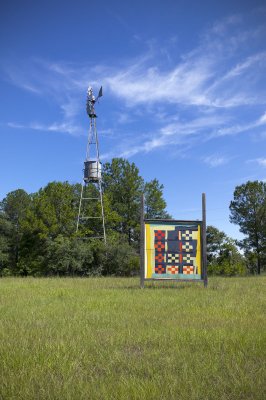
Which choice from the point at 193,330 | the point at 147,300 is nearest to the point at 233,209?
the point at 147,300

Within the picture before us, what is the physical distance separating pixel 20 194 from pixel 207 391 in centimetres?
5552

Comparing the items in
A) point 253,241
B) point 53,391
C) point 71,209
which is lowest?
point 53,391

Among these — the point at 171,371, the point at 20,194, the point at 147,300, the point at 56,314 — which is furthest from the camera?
the point at 20,194

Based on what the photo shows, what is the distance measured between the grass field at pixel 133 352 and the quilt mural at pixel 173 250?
5937 millimetres

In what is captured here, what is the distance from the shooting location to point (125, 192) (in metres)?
54.8

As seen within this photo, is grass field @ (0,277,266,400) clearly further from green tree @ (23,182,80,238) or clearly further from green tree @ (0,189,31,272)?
green tree @ (0,189,31,272)

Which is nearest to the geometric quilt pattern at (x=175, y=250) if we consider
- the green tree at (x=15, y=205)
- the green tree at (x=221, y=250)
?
the green tree at (x=221, y=250)

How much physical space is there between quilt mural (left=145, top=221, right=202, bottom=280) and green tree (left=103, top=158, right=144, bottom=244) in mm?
37441

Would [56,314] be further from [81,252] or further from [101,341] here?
[81,252]

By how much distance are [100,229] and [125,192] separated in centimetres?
721

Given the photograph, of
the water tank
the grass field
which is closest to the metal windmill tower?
the water tank

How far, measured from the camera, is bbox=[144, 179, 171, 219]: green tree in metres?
54.0

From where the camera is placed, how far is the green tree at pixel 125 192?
53.7 metres

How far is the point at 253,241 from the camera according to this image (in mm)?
47844
